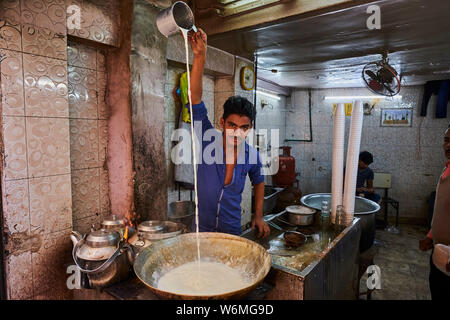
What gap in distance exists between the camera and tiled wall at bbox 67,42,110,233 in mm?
2379

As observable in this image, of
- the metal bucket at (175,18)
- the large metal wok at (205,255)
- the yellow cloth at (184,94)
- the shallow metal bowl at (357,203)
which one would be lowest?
the shallow metal bowl at (357,203)

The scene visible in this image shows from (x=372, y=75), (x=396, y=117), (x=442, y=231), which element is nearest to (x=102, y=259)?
(x=442, y=231)

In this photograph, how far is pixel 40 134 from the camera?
200 cm

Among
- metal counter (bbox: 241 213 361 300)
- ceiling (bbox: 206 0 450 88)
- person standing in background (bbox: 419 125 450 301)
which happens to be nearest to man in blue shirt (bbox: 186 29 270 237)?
metal counter (bbox: 241 213 361 300)

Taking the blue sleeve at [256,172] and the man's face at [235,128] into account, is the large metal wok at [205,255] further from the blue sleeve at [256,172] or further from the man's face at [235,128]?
the blue sleeve at [256,172]

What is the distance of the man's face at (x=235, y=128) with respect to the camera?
2281 mm

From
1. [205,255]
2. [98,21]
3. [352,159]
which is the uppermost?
[98,21]

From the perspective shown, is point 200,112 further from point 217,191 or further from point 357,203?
point 357,203

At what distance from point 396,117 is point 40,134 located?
7797 millimetres

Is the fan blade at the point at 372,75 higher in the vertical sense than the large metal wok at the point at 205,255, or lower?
higher

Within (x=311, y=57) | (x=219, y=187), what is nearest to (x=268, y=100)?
(x=311, y=57)

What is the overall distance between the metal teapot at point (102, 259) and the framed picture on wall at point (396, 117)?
24.7 feet

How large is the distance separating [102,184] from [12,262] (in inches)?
35.4

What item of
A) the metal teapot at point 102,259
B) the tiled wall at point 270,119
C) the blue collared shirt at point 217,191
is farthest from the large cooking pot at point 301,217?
the tiled wall at point 270,119
